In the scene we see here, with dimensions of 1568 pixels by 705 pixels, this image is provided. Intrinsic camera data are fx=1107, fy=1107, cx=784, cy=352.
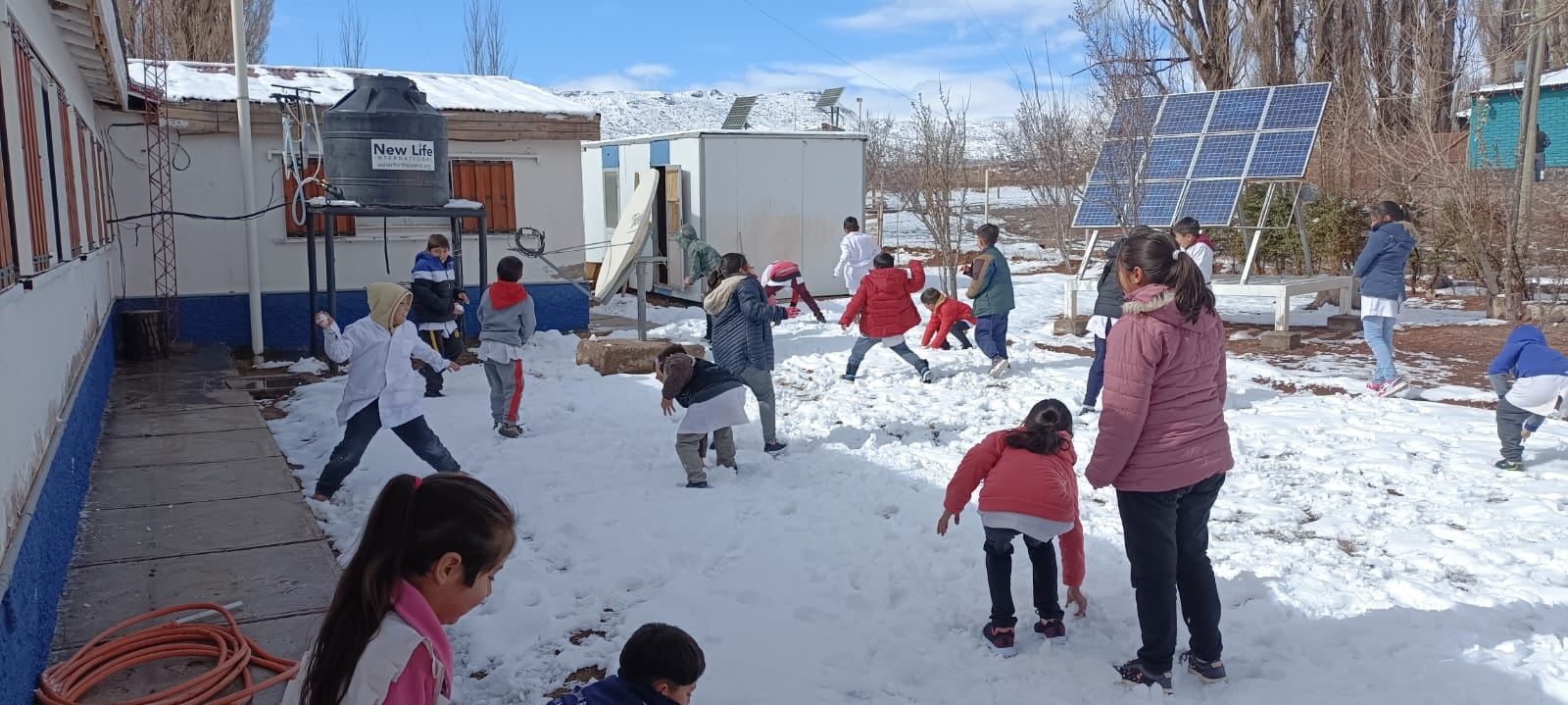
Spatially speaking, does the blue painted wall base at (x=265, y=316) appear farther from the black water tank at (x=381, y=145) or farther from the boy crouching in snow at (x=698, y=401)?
the boy crouching in snow at (x=698, y=401)

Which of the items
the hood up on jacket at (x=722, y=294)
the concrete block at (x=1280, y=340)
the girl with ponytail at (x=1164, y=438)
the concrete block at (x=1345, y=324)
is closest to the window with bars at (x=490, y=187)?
the hood up on jacket at (x=722, y=294)

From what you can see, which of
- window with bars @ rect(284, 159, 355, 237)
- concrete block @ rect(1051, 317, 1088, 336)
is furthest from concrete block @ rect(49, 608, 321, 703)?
concrete block @ rect(1051, 317, 1088, 336)

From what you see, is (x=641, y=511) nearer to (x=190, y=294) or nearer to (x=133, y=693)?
(x=133, y=693)

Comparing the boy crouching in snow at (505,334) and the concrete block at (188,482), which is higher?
the boy crouching in snow at (505,334)

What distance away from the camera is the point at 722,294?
25.5ft

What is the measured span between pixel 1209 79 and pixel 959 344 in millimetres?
16512

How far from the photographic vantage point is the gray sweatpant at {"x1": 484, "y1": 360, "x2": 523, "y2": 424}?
852 cm

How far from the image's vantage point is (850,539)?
5.97 m

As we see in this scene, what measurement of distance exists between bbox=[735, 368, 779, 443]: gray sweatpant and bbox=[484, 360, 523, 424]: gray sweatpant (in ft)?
6.23

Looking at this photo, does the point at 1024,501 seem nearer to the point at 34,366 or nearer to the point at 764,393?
the point at 764,393

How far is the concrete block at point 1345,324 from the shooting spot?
42.5ft

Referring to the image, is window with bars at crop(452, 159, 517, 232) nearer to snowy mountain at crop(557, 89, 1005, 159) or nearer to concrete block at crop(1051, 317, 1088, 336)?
concrete block at crop(1051, 317, 1088, 336)

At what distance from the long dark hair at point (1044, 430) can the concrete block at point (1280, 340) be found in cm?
828

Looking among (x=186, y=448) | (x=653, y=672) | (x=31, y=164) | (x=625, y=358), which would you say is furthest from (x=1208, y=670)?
(x=625, y=358)
